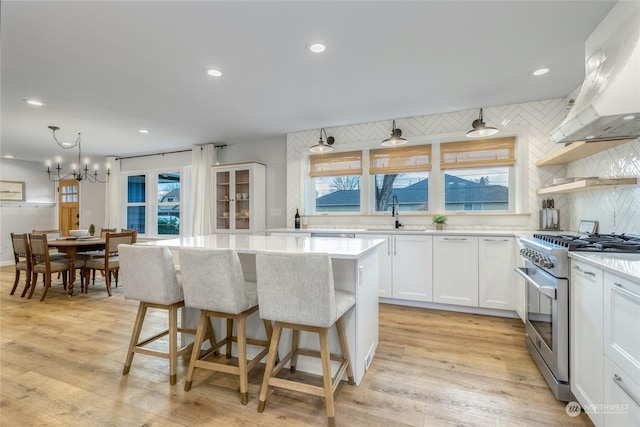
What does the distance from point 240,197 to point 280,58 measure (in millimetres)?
3106

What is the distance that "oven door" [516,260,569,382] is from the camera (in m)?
1.85

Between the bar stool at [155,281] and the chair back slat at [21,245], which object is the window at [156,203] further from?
the bar stool at [155,281]

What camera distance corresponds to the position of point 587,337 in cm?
164

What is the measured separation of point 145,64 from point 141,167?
15.6 feet

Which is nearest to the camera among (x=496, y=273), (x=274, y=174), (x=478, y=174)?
(x=496, y=273)

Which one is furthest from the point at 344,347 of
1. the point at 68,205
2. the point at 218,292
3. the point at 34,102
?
the point at 68,205

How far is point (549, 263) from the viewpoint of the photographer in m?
1.97

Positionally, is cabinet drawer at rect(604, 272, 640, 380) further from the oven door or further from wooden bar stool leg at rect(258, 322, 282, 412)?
wooden bar stool leg at rect(258, 322, 282, 412)

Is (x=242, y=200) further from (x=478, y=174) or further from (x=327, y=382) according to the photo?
(x=327, y=382)

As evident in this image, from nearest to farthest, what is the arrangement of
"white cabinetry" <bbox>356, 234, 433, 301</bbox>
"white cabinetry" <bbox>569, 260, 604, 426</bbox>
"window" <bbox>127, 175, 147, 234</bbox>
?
"white cabinetry" <bbox>569, 260, 604, 426</bbox>
"white cabinetry" <bbox>356, 234, 433, 301</bbox>
"window" <bbox>127, 175, 147, 234</bbox>

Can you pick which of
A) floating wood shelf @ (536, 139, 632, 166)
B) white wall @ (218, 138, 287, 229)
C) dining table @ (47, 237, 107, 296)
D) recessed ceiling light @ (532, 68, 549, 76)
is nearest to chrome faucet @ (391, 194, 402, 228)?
floating wood shelf @ (536, 139, 632, 166)

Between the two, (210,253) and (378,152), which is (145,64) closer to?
(210,253)

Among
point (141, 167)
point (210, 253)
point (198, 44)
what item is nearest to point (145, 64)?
point (198, 44)

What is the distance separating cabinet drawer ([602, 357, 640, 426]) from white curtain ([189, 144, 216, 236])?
5.30 meters
